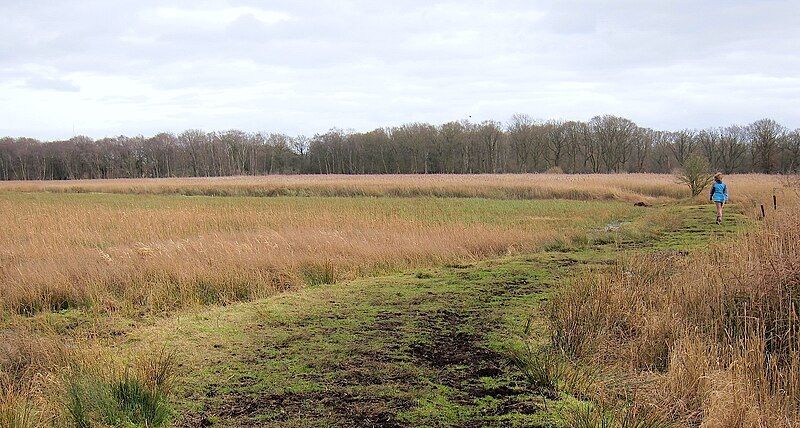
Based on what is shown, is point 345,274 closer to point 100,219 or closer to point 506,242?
point 506,242

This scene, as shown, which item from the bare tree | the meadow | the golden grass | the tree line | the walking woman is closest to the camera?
the meadow

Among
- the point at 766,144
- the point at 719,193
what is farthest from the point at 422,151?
the point at 719,193

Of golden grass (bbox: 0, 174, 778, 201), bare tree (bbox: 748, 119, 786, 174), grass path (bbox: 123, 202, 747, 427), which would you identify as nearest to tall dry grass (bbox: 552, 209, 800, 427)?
grass path (bbox: 123, 202, 747, 427)

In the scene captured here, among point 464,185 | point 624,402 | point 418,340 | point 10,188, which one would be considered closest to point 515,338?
point 418,340

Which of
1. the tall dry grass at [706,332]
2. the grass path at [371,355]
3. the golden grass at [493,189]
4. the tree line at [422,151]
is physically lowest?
the grass path at [371,355]

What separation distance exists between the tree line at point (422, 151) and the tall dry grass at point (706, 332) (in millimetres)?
62462

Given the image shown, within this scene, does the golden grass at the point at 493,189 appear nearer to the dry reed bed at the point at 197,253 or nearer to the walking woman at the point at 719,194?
the walking woman at the point at 719,194

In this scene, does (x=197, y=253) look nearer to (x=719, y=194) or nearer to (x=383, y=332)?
(x=383, y=332)

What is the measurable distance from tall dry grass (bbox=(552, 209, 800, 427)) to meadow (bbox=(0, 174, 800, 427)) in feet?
0.07

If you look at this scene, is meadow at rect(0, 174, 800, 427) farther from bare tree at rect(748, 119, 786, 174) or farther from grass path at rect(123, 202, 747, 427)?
bare tree at rect(748, 119, 786, 174)

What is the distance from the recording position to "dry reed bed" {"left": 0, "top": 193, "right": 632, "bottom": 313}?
752cm

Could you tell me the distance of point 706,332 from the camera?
17.5 ft

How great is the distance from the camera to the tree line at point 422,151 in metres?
68.2

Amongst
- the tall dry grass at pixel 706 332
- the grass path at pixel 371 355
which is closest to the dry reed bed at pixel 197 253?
the grass path at pixel 371 355
